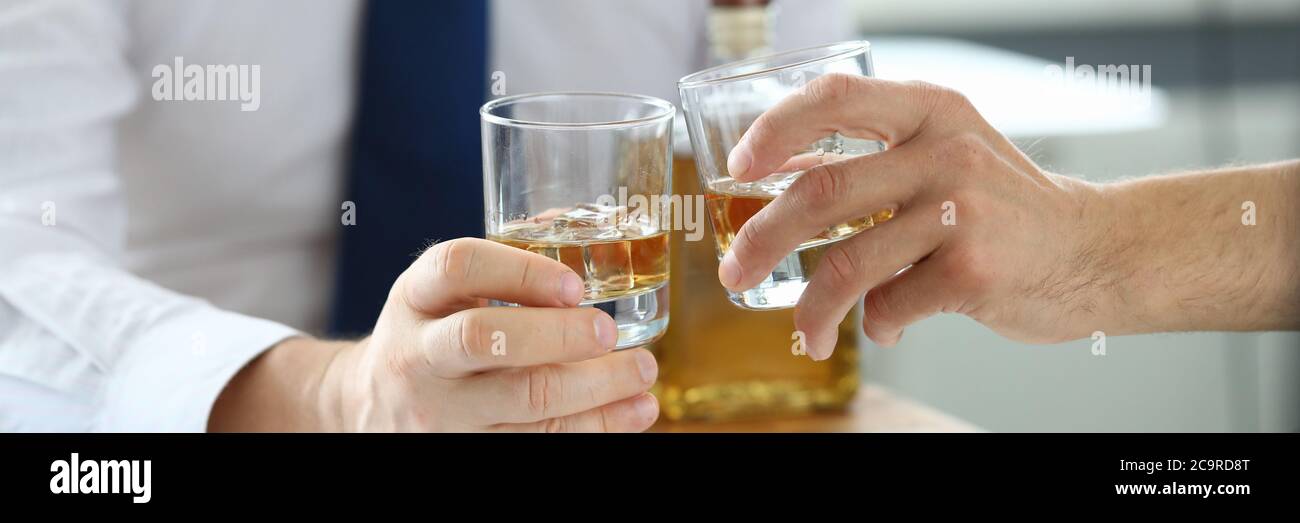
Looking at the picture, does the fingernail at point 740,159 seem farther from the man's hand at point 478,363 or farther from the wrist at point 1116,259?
the wrist at point 1116,259

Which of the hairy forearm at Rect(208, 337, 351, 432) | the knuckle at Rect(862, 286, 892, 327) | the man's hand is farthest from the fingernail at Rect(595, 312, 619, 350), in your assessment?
the hairy forearm at Rect(208, 337, 351, 432)

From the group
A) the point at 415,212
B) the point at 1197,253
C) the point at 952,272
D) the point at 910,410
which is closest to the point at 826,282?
the point at 952,272

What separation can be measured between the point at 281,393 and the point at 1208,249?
31.4 inches

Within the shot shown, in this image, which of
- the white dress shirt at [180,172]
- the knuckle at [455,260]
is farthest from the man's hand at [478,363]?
the white dress shirt at [180,172]

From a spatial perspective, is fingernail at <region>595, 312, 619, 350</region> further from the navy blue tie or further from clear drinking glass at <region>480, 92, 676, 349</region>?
the navy blue tie

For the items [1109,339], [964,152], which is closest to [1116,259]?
[964,152]

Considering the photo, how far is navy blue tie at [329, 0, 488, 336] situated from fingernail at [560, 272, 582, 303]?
19.9 inches

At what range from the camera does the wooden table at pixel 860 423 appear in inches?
43.2

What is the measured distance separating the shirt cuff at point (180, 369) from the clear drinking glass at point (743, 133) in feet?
1.46

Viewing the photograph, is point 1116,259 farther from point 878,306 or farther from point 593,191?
point 593,191

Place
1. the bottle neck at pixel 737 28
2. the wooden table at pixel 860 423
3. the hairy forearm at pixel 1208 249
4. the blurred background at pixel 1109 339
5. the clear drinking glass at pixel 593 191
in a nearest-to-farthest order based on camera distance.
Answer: the clear drinking glass at pixel 593 191
the hairy forearm at pixel 1208 249
the bottle neck at pixel 737 28
the wooden table at pixel 860 423
the blurred background at pixel 1109 339

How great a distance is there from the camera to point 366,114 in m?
1.23
